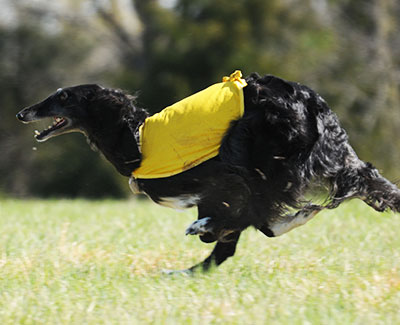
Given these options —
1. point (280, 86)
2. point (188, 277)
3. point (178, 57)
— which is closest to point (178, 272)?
point (188, 277)

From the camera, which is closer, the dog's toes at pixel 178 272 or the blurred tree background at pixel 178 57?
the dog's toes at pixel 178 272

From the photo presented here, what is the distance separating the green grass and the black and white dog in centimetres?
45

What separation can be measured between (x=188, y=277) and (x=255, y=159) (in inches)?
36.6

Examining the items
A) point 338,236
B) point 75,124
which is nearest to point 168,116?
point 75,124

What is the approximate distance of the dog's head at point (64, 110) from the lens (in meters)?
4.81

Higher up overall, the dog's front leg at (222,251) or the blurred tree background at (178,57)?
the dog's front leg at (222,251)

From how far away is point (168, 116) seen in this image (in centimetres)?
471

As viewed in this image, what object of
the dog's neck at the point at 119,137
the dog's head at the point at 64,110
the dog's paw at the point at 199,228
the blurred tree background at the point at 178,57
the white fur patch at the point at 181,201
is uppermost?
the dog's head at the point at 64,110

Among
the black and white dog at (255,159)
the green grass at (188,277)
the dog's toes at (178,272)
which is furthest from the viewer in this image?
the dog's toes at (178,272)

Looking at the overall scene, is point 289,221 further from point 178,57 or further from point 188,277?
point 178,57

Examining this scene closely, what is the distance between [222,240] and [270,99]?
42.7 inches

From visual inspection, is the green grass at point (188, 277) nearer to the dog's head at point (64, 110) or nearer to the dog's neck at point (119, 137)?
the dog's neck at point (119, 137)

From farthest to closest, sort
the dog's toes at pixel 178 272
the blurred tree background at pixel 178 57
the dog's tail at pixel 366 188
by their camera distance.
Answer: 1. the blurred tree background at pixel 178 57
2. the dog's toes at pixel 178 272
3. the dog's tail at pixel 366 188

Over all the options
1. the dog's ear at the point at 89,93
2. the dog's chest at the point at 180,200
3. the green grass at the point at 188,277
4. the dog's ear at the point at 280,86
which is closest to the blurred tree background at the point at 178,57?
the green grass at the point at 188,277
